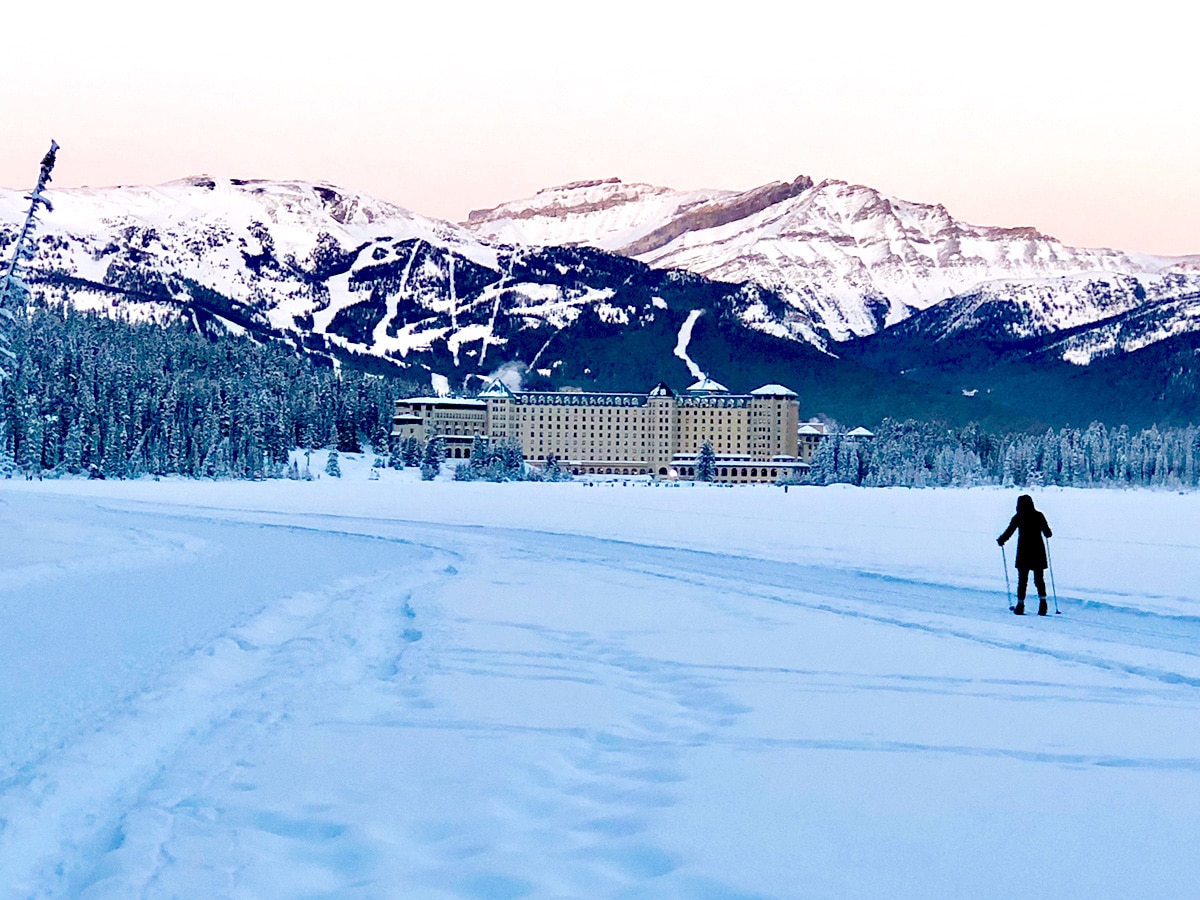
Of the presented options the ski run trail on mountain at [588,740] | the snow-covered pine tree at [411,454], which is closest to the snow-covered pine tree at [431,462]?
the snow-covered pine tree at [411,454]

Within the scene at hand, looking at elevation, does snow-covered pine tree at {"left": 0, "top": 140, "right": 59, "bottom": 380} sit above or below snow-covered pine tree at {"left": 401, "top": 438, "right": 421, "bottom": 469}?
above

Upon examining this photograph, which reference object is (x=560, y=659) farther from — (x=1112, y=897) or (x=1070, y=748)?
(x=1112, y=897)

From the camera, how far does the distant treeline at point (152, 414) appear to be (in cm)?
12419

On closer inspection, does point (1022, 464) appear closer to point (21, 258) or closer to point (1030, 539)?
point (21, 258)

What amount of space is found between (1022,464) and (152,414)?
11973 cm

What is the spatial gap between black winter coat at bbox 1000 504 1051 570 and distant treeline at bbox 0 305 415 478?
9684 centimetres

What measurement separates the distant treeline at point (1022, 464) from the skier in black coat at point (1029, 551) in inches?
5422

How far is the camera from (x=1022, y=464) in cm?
17425

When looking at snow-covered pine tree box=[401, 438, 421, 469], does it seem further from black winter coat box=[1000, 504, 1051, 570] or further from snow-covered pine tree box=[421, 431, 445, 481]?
black winter coat box=[1000, 504, 1051, 570]

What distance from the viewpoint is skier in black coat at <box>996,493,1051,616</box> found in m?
18.1

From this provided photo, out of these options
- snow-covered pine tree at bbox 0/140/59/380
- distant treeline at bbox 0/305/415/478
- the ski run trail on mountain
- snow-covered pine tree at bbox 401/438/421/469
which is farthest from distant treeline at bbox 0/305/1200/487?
the ski run trail on mountain

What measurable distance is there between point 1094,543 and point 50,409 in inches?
4834

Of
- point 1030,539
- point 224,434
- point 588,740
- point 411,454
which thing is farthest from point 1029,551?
point 411,454

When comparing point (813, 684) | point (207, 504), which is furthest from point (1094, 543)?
point (207, 504)
